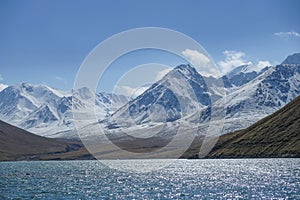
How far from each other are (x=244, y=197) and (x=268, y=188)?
16.7 m

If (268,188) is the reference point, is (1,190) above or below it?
above

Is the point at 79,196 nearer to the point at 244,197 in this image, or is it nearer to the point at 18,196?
the point at 18,196

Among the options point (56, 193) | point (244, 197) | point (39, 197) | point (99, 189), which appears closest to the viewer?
point (244, 197)

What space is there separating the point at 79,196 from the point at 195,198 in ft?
80.5

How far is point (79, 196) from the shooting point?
291ft

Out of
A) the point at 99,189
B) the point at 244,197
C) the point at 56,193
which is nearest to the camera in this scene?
the point at 244,197

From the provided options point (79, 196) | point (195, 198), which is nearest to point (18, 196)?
point (79, 196)

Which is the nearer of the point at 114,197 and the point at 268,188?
the point at 114,197

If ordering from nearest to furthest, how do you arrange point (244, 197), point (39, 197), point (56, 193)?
point (244, 197)
point (39, 197)
point (56, 193)

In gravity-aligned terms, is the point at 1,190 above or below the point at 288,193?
above

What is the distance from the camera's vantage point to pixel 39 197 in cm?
8681

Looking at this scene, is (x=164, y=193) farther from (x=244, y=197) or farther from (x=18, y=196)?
(x=18, y=196)

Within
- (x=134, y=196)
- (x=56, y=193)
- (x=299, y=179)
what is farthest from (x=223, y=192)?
(x=56, y=193)

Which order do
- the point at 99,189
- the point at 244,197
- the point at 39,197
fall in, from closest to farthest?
1. the point at 244,197
2. the point at 39,197
3. the point at 99,189
